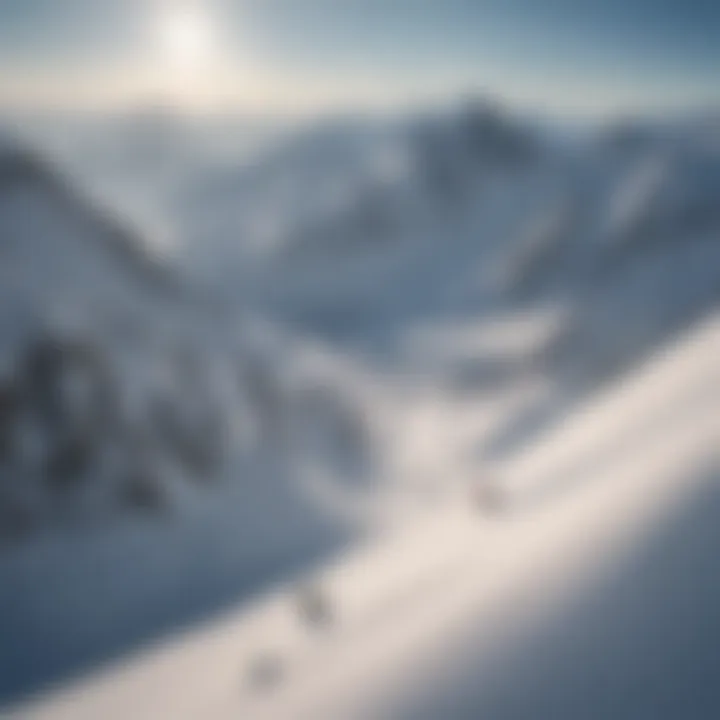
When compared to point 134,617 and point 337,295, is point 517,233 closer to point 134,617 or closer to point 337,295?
point 337,295

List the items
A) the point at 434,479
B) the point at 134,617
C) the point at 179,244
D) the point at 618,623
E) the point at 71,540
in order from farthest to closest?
the point at 179,244 < the point at 434,479 < the point at 71,540 < the point at 134,617 < the point at 618,623

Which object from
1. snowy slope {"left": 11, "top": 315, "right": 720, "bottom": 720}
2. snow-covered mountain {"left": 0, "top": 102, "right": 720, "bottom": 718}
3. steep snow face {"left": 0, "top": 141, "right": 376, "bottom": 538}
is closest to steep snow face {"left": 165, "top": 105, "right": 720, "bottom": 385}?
snow-covered mountain {"left": 0, "top": 102, "right": 720, "bottom": 718}

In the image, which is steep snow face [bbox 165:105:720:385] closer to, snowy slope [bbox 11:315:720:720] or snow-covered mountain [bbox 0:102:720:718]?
snow-covered mountain [bbox 0:102:720:718]

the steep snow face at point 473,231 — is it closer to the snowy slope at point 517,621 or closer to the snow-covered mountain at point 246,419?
the snow-covered mountain at point 246,419

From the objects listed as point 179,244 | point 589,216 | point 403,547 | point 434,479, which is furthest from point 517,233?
point 403,547

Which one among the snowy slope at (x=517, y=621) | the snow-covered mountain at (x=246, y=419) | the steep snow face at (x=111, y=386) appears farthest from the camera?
the steep snow face at (x=111, y=386)

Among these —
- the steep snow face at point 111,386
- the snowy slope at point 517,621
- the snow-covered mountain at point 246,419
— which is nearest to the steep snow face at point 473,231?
the snow-covered mountain at point 246,419

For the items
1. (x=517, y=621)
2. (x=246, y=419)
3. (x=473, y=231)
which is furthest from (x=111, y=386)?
(x=473, y=231)

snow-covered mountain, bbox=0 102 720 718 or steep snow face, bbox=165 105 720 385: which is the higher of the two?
steep snow face, bbox=165 105 720 385
